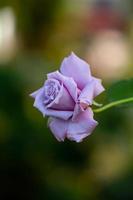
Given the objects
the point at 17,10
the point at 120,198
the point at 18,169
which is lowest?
the point at 120,198

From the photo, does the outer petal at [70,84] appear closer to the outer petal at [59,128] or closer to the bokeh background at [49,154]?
the outer petal at [59,128]

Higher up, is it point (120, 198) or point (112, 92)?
point (112, 92)

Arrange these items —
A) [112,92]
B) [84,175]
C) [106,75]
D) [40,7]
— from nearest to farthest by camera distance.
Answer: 1. [112,92]
2. [84,175]
3. [106,75]
4. [40,7]

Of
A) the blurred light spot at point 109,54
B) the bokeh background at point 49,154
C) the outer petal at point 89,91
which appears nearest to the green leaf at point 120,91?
the outer petal at point 89,91

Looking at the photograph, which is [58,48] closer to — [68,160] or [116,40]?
[116,40]

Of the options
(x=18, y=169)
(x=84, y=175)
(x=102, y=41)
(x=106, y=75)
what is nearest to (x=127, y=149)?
(x=84, y=175)

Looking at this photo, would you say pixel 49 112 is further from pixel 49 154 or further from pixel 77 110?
pixel 49 154

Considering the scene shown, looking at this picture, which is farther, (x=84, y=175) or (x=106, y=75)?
(x=106, y=75)
